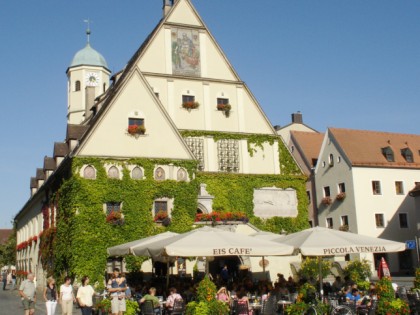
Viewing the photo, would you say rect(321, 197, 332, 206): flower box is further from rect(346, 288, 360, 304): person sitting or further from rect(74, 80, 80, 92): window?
rect(74, 80, 80, 92): window

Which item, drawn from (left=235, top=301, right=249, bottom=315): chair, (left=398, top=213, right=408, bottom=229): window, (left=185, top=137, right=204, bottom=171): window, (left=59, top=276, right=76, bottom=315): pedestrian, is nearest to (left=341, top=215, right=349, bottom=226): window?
(left=398, top=213, right=408, bottom=229): window

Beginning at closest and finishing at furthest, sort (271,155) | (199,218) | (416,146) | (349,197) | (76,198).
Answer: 1. (76,198)
2. (199,218)
3. (271,155)
4. (349,197)
5. (416,146)

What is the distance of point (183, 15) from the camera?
35.9 m

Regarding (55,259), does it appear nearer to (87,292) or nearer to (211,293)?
(87,292)

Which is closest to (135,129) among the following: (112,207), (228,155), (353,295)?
(112,207)

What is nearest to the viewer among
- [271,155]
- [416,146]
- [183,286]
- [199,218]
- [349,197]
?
[183,286]

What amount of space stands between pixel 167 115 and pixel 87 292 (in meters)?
16.1

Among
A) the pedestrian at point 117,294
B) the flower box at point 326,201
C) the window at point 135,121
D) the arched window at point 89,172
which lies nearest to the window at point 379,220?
the flower box at point 326,201

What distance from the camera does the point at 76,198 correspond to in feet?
94.2

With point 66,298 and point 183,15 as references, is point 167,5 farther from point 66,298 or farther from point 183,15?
point 66,298

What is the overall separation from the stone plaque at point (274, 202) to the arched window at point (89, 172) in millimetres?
10536

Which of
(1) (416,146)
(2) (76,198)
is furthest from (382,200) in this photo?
(2) (76,198)

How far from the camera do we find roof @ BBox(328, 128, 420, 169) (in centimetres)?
4606

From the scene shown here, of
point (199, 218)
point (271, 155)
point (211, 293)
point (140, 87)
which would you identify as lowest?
point (211, 293)
